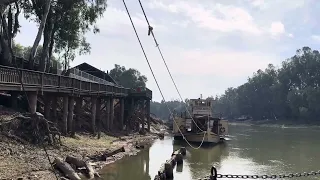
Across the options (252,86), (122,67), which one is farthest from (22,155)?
(252,86)

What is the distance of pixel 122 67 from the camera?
11681cm

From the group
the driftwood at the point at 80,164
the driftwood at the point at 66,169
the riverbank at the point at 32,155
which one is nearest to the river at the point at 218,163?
the driftwood at the point at 80,164

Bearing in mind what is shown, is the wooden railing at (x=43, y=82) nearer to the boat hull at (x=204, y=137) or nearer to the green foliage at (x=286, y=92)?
the boat hull at (x=204, y=137)

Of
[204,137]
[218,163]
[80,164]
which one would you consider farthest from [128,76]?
[80,164]

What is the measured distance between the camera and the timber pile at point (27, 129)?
69.9ft

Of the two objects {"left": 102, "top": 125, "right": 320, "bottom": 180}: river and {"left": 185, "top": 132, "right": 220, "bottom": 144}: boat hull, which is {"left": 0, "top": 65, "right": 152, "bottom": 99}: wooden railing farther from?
{"left": 185, "top": 132, "right": 220, "bottom": 144}: boat hull

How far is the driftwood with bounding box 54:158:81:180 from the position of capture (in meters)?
18.1

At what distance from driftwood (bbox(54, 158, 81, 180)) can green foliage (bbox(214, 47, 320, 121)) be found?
100 m

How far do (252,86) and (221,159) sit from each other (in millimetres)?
120405

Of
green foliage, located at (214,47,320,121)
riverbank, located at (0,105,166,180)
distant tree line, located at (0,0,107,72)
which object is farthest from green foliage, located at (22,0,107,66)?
green foliage, located at (214,47,320,121)

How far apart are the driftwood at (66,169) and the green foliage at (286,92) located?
10027cm

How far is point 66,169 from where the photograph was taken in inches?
720

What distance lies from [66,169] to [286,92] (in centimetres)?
12082

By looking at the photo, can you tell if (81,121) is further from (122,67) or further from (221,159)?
(122,67)
